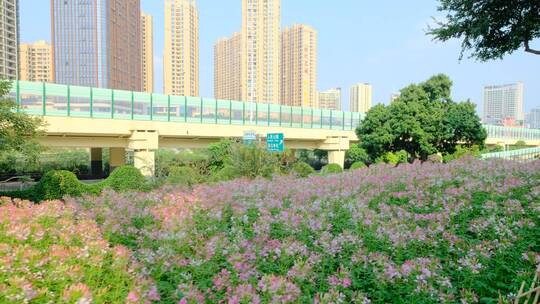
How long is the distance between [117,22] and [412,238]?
7696 cm

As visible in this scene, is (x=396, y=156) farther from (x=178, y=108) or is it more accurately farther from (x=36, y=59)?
(x=36, y=59)

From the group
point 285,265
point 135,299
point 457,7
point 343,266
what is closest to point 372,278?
point 343,266

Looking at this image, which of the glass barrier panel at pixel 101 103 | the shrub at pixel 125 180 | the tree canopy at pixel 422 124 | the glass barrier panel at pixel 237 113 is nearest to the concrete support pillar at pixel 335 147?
the tree canopy at pixel 422 124

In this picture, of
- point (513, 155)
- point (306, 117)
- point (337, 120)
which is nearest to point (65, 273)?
point (513, 155)

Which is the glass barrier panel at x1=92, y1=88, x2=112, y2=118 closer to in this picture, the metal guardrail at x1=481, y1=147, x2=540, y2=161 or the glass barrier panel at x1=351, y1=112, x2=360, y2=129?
the metal guardrail at x1=481, y1=147, x2=540, y2=161

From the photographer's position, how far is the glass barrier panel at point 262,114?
3102 cm

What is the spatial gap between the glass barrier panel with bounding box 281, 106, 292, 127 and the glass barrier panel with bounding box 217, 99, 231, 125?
214 inches

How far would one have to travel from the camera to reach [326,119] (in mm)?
35969

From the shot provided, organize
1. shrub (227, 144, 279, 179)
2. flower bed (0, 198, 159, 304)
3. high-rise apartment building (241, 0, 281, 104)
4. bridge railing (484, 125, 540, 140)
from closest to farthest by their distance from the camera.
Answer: flower bed (0, 198, 159, 304) < shrub (227, 144, 279, 179) < bridge railing (484, 125, 540, 140) < high-rise apartment building (241, 0, 281, 104)

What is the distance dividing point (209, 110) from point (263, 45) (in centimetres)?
3689

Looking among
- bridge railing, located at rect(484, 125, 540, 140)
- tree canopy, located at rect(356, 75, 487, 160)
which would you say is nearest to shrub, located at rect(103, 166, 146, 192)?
tree canopy, located at rect(356, 75, 487, 160)

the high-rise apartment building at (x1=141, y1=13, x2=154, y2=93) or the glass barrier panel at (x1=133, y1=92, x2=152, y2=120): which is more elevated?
the high-rise apartment building at (x1=141, y1=13, x2=154, y2=93)

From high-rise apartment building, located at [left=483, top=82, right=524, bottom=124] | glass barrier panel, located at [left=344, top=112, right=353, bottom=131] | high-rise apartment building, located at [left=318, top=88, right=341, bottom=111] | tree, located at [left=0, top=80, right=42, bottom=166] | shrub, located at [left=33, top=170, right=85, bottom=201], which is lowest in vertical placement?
shrub, located at [left=33, top=170, right=85, bottom=201]

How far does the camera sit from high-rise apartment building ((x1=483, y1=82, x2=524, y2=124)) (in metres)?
157
